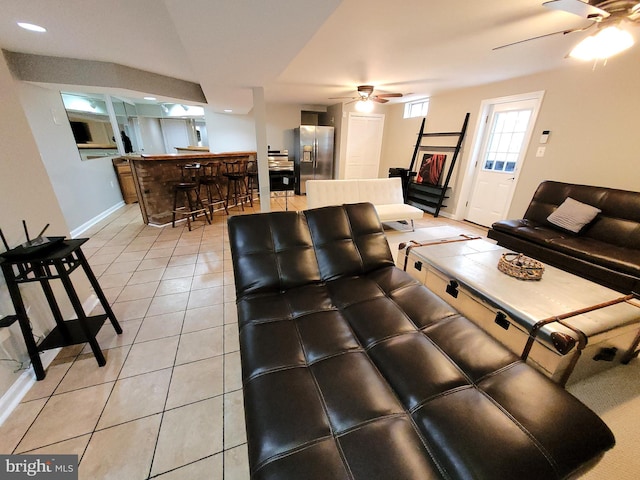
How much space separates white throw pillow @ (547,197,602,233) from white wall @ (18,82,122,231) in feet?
21.1

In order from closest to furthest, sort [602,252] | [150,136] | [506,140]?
[602,252] < [506,140] < [150,136]

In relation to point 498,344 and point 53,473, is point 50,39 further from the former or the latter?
point 498,344

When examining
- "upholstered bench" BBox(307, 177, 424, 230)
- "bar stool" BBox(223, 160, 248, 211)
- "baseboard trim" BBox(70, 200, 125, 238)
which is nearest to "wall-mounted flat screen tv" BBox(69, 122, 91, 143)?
→ "baseboard trim" BBox(70, 200, 125, 238)

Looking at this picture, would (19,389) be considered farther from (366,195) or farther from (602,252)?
(602,252)

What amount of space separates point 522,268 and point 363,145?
5.27 metres

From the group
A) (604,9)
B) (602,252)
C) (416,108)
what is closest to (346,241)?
(604,9)

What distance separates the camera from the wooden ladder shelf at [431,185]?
4.51 m

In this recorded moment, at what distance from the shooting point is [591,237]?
2664 mm

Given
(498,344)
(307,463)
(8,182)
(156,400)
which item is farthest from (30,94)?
(498,344)

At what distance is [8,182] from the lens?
4.84 feet

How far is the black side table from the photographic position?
1307 mm

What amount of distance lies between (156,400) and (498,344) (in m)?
1.84

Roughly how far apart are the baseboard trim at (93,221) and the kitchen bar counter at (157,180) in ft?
2.66

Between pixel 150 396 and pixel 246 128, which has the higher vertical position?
pixel 246 128
